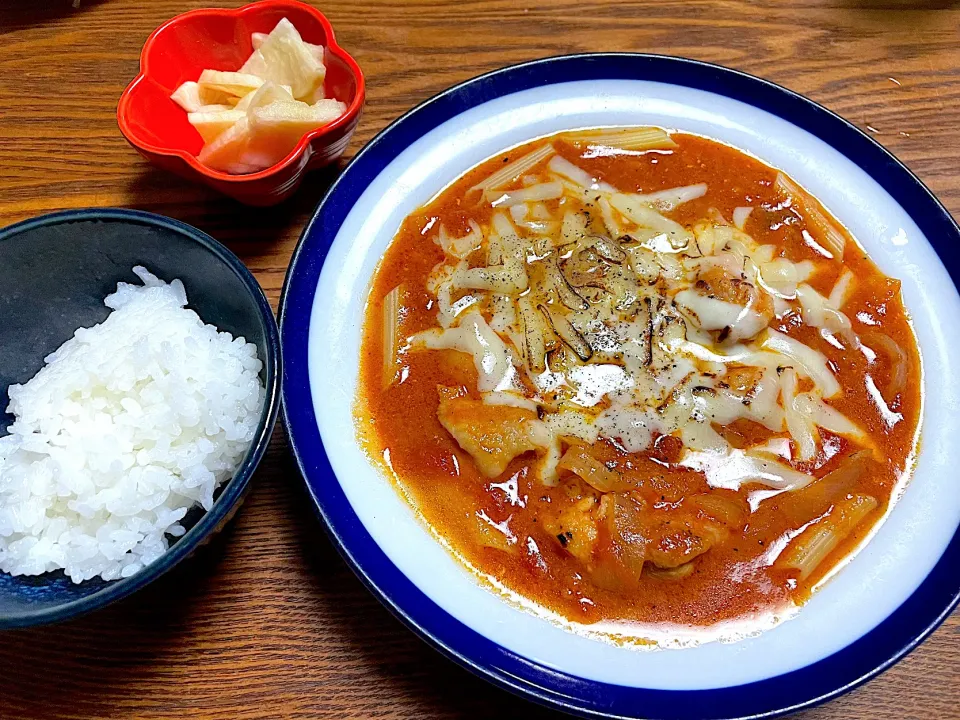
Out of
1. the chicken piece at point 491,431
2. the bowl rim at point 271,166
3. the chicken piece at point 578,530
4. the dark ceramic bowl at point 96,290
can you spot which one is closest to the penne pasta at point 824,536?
the chicken piece at point 578,530

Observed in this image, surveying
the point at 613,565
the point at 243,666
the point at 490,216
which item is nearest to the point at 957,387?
the point at 613,565

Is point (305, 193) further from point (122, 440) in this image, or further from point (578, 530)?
point (578, 530)

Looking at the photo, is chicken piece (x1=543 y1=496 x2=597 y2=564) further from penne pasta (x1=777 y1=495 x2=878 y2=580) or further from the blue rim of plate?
penne pasta (x1=777 y1=495 x2=878 y2=580)

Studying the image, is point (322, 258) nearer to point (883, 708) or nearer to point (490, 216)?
point (490, 216)

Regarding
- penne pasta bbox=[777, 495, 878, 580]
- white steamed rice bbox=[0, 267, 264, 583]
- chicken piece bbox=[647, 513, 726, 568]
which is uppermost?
penne pasta bbox=[777, 495, 878, 580]

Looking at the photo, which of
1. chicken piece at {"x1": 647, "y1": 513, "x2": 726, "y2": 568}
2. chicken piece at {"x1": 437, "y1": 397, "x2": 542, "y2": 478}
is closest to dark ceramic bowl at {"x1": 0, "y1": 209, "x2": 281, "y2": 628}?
chicken piece at {"x1": 437, "y1": 397, "x2": 542, "y2": 478}

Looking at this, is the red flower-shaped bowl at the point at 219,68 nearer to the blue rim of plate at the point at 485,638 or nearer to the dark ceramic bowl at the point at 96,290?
the blue rim of plate at the point at 485,638
